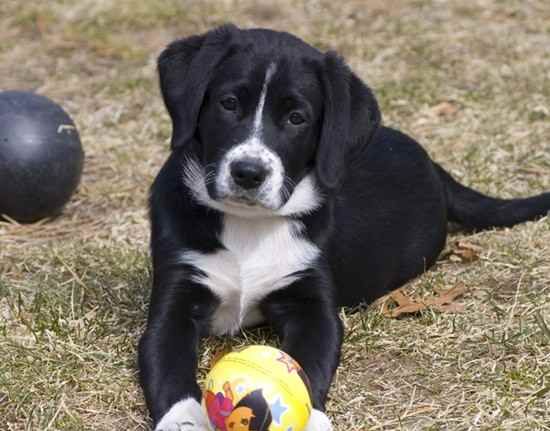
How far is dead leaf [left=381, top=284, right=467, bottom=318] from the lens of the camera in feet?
14.9

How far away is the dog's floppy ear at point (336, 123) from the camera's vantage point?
4109 mm

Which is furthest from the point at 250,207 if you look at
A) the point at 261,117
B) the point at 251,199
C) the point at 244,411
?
the point at 244,411

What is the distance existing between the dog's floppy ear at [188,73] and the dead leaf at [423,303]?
116 cm

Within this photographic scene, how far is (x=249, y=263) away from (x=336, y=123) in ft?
2.02

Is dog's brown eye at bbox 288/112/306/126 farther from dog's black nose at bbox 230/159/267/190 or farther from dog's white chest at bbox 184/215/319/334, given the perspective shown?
dog's white chest at bbox 184/215/319/334

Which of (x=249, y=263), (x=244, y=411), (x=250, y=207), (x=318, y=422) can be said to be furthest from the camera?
(x=249, y=263)

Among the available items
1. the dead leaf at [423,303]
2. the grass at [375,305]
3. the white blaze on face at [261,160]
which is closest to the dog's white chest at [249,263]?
the grass at [375,305]

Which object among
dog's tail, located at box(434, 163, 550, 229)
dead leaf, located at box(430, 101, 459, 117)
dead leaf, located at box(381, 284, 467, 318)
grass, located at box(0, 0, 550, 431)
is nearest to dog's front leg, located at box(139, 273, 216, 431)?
grass, located at box(0, 0, 550, 431)

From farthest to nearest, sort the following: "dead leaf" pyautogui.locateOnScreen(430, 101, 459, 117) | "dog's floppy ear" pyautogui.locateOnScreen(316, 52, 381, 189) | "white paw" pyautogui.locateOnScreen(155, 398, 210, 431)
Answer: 1. "dead leaf" pyautogui.locateOnScreen(430, 101, 459, 117)
2. "dog's floppy ear" pyautogui.locateOnScreen(316, 52, 381, 189)
3. "white paw" pyautogui.locateOnScreen(155, 398, 210, 431)

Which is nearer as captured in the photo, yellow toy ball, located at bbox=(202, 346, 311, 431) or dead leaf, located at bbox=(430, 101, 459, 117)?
yellow toy ball, located at bbox=(202, 346, 311, 431)

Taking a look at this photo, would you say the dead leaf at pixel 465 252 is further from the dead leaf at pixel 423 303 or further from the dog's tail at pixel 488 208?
the dead leaf at pixel 423 303

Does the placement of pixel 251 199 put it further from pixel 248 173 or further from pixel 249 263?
pixel 249 263

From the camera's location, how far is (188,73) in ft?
13.5

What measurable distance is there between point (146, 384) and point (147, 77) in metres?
4.97
